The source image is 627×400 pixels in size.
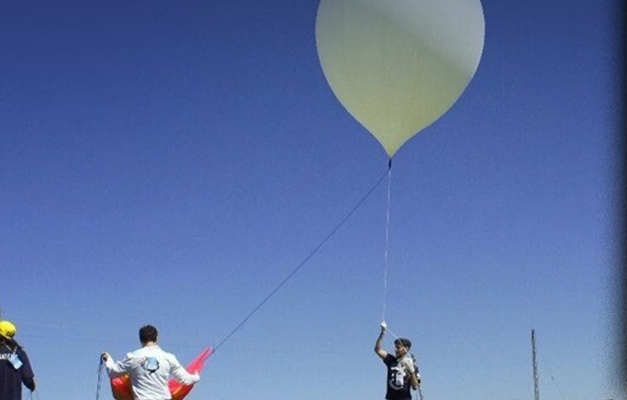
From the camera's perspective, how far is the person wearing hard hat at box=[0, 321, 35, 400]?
21.0ft

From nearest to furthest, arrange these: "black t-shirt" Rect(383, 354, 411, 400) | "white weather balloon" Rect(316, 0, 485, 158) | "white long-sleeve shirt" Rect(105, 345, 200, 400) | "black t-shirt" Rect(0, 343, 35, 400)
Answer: "white long-sleeve shirt" Rect(105, 345, 200, 400), "black t-shirt" Rect(0, 343, 35, 400), "black t-shirt" Rect(383, 354, 411, 400), "white weather balloon" Rect(316, 0, 485, 158)

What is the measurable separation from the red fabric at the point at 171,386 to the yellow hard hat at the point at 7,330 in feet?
3.00

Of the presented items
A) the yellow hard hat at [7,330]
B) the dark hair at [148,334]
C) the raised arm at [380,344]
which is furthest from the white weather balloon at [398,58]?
the yellow hard hat at [7,330]

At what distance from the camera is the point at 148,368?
6.13 metres

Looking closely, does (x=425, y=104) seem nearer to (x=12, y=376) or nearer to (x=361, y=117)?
(x=361, y=117)

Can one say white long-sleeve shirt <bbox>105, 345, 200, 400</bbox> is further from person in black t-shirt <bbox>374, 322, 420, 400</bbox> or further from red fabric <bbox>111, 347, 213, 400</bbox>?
person in black t-shirt <bbox>374, 322, 420, 400</bbox>

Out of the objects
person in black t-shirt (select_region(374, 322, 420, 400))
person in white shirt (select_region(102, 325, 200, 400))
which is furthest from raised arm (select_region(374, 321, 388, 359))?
person in white shirt (select_region(102, 325, 200, 400))

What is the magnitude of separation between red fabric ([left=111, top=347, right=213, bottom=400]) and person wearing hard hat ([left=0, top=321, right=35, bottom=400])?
2.55 ft

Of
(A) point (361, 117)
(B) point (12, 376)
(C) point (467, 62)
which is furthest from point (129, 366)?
(C) point (467, 62)

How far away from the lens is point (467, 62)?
9.91 meters

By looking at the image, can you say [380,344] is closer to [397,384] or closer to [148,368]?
[397,384]

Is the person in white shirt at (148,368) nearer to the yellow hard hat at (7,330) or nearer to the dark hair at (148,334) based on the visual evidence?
the dark hair at (148,334)

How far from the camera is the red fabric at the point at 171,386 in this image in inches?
251

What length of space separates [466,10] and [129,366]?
19.9ft
